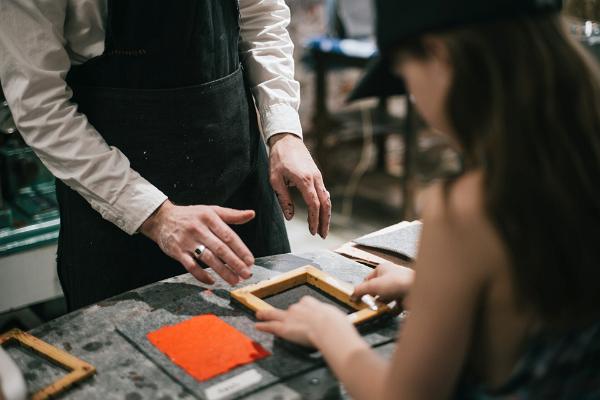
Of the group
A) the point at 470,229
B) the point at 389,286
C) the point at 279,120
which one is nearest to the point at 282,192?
the point at 279,120

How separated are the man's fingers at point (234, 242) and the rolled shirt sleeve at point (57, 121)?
13 centimetres

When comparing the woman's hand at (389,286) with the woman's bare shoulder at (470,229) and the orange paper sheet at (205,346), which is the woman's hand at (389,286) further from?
the woman's bare shoulder at (470,229)

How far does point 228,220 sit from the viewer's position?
127cm

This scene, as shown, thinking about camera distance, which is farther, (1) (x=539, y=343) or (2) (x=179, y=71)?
(2) (x=179, y=71)

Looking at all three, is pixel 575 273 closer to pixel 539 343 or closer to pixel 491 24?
pixel 539 343

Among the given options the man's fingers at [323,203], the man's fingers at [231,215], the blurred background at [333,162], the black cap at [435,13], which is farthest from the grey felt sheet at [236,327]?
the blurred background at [333,162]

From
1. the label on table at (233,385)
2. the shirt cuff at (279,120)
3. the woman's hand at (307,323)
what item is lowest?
the label on table at (233,385)

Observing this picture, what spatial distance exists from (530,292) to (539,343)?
0.07 metres

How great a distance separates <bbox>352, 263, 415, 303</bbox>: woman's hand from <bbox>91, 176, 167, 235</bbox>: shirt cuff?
1.33 feet

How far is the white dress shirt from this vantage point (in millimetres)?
1249

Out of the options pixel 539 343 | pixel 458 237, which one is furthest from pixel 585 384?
pixel 458 237

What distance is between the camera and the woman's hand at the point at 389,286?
3.74 ft

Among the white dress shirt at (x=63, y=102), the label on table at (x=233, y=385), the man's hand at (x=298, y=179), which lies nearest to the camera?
the label on table at (x=233, y=385)

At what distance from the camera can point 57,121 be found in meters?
1.29
